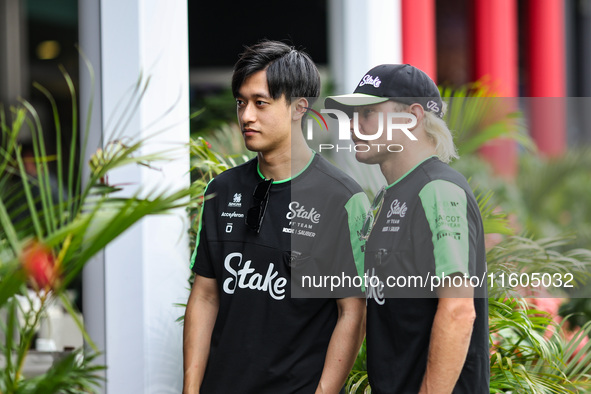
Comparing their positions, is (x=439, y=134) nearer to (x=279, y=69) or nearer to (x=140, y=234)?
(x=279, y=69)

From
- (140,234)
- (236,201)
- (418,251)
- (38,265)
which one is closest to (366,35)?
(140,234)

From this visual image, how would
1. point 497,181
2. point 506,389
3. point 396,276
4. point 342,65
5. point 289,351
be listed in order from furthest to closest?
1. point 497,181
2. point 342,65
3. point 506,389
4. point 289,351
5. point 396,276

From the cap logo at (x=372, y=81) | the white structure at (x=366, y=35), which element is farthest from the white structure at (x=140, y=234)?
the white structure at (x=366, y=35)

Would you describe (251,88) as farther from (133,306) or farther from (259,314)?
(133,306)

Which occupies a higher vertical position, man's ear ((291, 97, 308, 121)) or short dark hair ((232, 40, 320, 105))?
short dark hair ((232, 40, 320, 105))

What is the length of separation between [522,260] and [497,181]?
517 centimetres

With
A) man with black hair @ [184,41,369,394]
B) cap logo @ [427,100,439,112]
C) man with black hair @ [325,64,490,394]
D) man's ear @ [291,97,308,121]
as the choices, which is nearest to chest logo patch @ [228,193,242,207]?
man with black hair @ [184,41,369,394]

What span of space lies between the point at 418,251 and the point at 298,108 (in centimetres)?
62

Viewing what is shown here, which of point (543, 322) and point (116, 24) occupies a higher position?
point (116, 24)

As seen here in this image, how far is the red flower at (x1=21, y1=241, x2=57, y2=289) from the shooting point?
1501 millimetres

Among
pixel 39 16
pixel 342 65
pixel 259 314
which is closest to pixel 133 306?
pixel 259 314

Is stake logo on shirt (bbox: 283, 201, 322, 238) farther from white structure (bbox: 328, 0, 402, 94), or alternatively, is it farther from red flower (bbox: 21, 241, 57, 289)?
white structure (bbox: 328, 0, 402, 94)

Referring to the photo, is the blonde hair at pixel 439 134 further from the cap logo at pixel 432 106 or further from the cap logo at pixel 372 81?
the cap logo at pixel 372 81

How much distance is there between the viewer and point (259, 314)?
241cm
